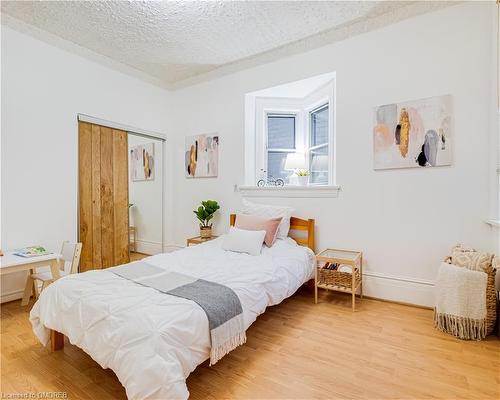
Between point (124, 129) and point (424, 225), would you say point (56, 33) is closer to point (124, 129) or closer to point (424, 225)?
point (124, 129)

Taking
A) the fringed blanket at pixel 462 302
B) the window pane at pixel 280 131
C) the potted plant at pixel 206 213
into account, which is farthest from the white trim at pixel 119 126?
the fringed blanket at pixel 462 302

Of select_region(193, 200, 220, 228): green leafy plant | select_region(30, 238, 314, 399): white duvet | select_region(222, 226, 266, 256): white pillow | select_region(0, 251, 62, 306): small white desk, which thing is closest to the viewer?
select_region(30, 238, 314, 399): white duvet

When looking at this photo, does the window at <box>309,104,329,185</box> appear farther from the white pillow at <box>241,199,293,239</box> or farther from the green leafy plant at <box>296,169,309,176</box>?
the white pillow at <box>241,199,293,239</box>

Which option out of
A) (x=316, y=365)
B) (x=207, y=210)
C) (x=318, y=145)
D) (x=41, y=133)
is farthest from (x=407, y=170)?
(x=41, y=133)

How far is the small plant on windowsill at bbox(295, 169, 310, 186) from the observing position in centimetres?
353

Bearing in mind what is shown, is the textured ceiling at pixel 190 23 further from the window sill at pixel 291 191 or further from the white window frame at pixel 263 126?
the window sill at pixel 291 191

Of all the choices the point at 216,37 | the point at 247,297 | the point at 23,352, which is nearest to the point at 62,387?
the point at 23,352

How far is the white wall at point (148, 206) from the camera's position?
4039 millimetres

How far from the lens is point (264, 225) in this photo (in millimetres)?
2996

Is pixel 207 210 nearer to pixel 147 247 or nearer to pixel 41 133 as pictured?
pixel 147 247

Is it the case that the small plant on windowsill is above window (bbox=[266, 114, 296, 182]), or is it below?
below

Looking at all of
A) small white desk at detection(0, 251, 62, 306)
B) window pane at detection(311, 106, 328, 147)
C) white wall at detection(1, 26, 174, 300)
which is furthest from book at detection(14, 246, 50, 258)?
window pane at detection(311, 106, 328, 147)

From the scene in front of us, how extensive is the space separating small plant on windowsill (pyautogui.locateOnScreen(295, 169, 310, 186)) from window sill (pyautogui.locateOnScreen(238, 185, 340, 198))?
26cm

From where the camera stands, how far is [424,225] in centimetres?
263
